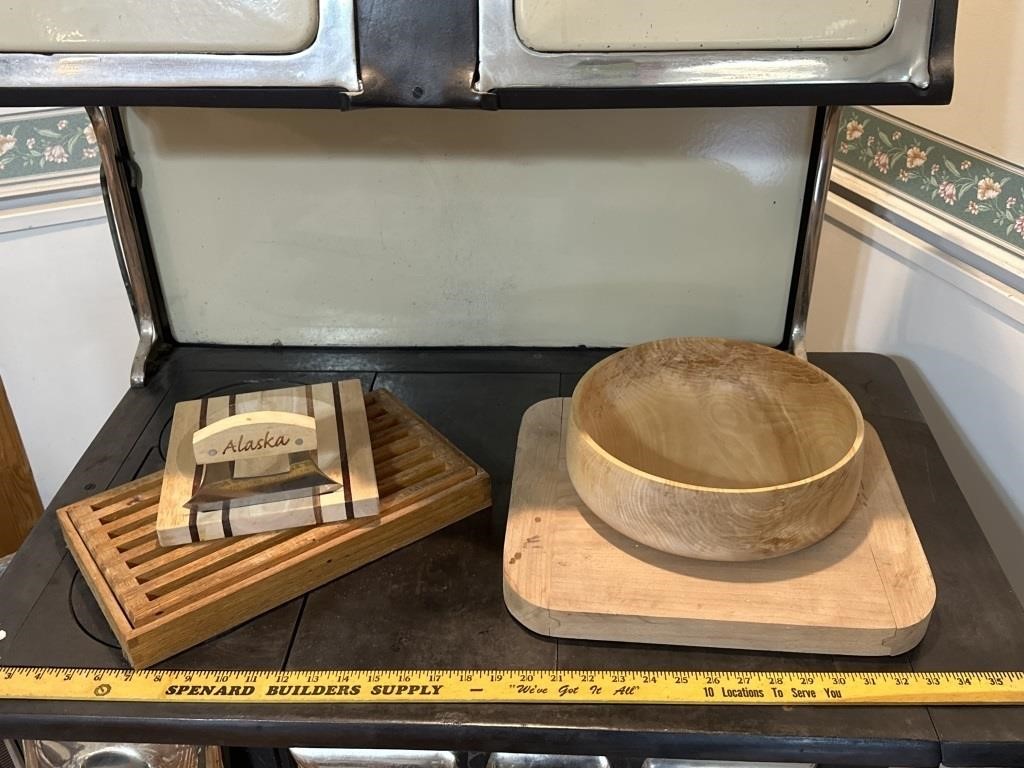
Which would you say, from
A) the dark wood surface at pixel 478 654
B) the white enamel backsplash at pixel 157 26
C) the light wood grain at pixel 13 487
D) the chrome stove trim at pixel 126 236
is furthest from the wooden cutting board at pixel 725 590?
the light wood grain at pixel 13 487

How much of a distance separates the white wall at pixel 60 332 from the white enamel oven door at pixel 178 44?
0.81 m

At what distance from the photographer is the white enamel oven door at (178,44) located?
28.6 inches

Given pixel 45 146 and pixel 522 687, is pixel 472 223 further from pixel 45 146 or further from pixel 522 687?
pixel 45 146

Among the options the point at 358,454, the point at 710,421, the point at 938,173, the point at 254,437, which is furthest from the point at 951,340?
the point at 254,437

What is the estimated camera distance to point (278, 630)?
812mm

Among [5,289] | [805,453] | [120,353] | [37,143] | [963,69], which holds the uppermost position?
[963,69]

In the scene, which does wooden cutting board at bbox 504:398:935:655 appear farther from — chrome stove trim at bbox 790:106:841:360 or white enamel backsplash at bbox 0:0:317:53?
white enamel backsplash at bbox 0:0:317:53

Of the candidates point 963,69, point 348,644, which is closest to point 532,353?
point 348,644

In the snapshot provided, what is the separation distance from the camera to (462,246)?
116cm

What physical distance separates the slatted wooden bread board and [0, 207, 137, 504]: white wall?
2.47ft

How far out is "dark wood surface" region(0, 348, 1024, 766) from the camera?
712mm

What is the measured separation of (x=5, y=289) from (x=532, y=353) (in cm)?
93

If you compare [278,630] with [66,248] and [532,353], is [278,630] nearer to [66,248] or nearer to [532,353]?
[532,353]

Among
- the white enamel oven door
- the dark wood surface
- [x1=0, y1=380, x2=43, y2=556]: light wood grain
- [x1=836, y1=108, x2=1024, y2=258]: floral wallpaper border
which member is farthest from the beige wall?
[x1=0, y1=380, x2=43, y2=556]: light wood grain
